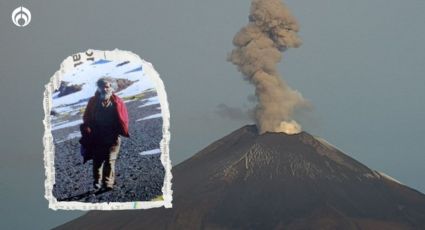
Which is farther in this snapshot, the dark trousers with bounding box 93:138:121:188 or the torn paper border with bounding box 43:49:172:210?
the dark trousers with bounding box 93:138:121:188

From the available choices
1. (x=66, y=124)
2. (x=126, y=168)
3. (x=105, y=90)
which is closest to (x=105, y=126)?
(x=105, y=90)

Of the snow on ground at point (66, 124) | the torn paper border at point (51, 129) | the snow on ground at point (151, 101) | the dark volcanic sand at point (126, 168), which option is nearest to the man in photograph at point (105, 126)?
the dark volcanic sand at point (126, 168)

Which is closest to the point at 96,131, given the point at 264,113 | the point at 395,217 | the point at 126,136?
the point at 126,136

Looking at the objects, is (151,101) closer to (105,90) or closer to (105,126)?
(105,90)

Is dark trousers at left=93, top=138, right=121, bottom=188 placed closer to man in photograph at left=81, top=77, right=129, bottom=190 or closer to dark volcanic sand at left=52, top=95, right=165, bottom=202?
man in photograph at left=81, top=77, right=129, bottom=190

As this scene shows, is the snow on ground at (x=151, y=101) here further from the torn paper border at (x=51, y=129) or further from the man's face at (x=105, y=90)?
the man's face at (x=105, y=90)

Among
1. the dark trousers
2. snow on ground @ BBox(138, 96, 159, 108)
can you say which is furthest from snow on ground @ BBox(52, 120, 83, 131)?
snow on ground @ BBox(138, 96, 159, 108)

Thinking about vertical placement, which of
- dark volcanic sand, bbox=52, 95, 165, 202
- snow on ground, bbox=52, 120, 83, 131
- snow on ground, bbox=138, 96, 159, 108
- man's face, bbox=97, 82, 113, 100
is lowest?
dark volcanic sand, bbox=52, 95, 165, 202

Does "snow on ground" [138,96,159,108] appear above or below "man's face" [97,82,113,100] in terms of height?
below
